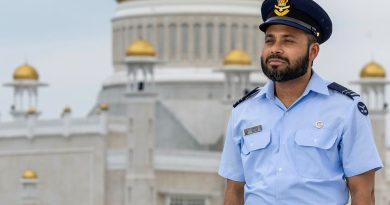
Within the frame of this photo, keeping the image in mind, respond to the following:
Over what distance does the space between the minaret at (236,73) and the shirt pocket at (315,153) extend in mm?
57981

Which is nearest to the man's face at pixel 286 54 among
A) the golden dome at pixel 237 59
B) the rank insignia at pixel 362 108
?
the rank insignia at pixel 362 108

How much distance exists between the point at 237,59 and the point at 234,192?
5913 centimetres

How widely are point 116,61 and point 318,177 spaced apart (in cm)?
6775

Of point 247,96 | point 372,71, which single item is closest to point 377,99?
point 372,71

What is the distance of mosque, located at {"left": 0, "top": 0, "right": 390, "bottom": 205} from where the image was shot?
204 feet

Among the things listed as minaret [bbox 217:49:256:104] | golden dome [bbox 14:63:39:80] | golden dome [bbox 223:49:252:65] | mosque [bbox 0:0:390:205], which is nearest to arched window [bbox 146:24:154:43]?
mosque [bbox 0:0:390:205]

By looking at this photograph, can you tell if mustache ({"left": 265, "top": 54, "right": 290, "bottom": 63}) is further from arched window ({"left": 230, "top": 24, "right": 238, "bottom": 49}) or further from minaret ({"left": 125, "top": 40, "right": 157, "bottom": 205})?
arched window ({"left": 230, "top": 24, "right": 238, "bottom": 49})

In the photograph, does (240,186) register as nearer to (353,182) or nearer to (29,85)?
(353,182)

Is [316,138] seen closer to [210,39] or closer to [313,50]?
[313,50]

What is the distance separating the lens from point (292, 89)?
7094 mm

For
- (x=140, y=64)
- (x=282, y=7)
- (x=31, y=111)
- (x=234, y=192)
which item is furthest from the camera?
(x=31, y=111)

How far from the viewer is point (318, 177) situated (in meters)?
6.92

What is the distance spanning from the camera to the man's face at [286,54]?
7012 millimetres

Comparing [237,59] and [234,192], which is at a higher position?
[234,192]
